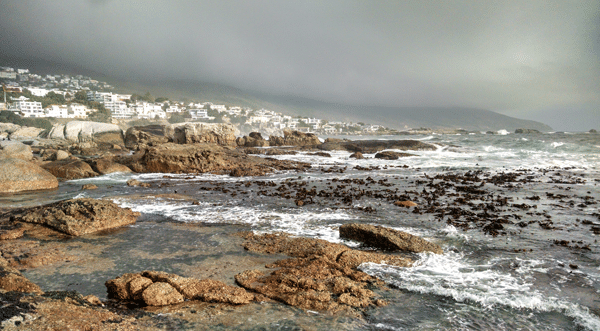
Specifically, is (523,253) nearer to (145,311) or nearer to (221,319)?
(221,319)

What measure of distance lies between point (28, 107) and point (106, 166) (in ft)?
346

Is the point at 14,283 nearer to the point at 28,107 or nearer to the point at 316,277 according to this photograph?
the point at 316,277

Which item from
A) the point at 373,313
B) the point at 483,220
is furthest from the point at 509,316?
the point at 483,220

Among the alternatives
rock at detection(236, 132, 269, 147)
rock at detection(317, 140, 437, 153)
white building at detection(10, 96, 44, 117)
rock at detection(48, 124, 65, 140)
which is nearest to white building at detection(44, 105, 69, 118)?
white building at detection(10, 96, 44, 117)

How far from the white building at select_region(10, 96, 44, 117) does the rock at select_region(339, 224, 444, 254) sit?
117833 mm

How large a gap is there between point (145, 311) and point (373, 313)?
3325 millimetres

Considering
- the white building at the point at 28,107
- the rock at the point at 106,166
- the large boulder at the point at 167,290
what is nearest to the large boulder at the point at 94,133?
the rock at the point at 106,166

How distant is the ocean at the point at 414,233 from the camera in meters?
4.64

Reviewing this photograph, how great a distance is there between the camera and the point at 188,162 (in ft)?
71.7

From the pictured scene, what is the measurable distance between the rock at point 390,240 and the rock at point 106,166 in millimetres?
18167

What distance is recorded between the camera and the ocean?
4.64 metres

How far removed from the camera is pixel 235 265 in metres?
6.21

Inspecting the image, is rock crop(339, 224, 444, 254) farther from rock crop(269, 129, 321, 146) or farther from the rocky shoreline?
rock crop(269, 129, 321, 146)

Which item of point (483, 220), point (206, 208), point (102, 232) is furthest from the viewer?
point (206, 208)
